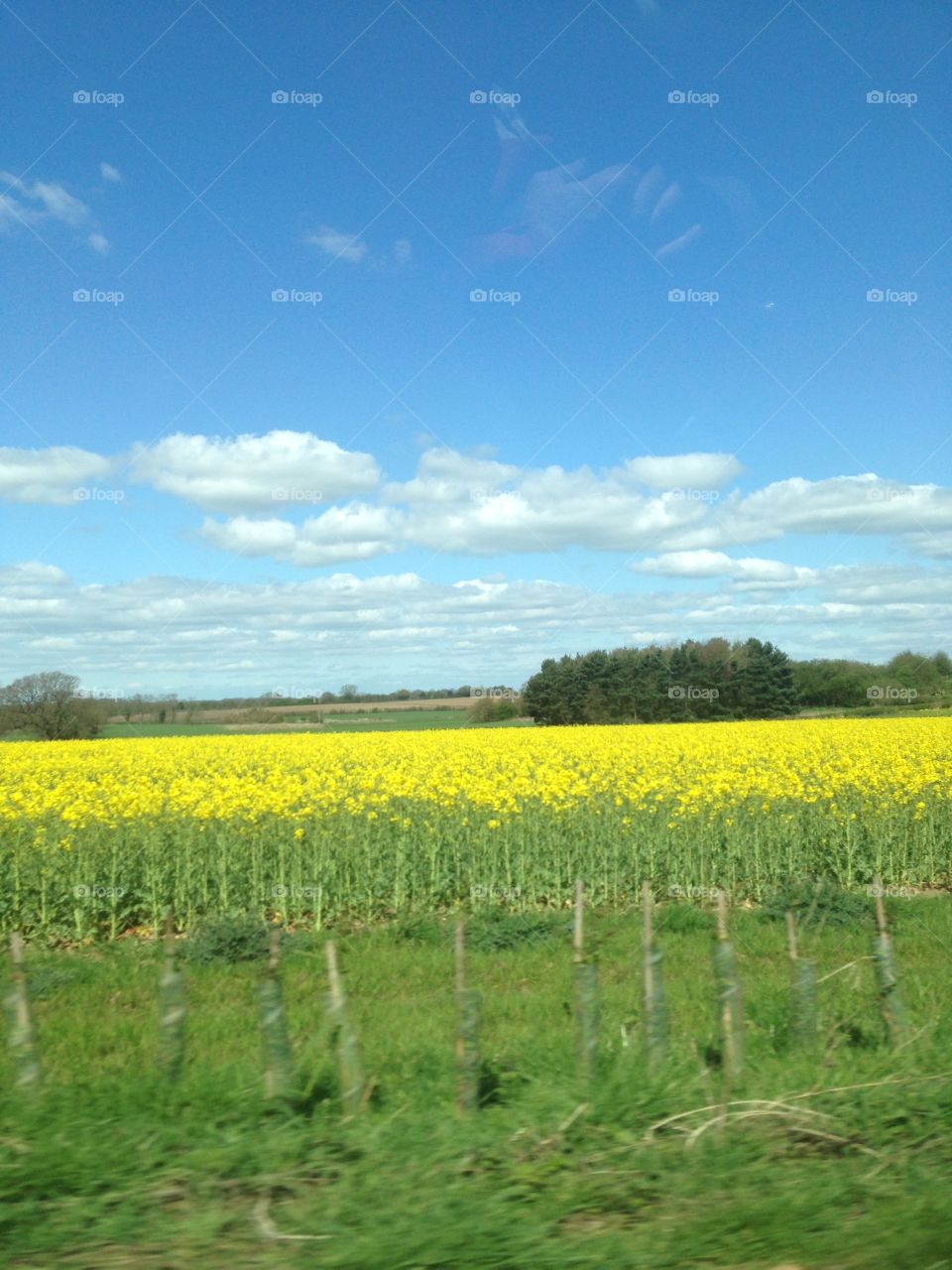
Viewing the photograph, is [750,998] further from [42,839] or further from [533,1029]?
[42,839]

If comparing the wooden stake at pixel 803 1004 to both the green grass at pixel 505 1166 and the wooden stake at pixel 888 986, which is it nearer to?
the green grass at pixel 505 1166

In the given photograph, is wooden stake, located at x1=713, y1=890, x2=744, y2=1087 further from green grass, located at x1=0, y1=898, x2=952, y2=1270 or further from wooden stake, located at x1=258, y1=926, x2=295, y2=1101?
wooden stake, located at x1=258, y1=926, x2=295, y2=1101

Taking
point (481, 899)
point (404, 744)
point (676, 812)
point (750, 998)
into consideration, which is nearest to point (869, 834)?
point (676, 812)

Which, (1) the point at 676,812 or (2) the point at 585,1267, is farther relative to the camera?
(1) the point at 676,812

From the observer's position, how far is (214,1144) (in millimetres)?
3965

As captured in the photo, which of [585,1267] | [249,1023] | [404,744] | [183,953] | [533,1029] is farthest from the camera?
[404,744]

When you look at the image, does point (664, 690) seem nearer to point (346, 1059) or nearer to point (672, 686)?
point (672, 686)

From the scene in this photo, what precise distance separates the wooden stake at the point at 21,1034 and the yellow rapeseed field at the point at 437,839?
22.8ft

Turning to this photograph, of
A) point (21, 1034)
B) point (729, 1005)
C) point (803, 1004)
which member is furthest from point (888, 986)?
point (21, 1034)

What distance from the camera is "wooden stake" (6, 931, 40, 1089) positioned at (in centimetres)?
432

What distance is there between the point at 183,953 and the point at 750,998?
16.5 ft

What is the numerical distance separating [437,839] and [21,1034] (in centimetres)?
878

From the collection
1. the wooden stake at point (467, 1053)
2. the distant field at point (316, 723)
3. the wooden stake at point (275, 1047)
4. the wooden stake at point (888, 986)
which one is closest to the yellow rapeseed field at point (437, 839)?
the wooden stake at point (888, 986)

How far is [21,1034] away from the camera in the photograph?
440cm
